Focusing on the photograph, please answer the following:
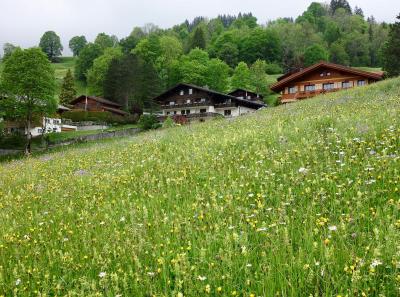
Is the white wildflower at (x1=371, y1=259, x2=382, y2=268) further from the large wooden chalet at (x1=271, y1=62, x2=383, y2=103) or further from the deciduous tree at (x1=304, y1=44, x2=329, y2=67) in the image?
the deciduous tree at (x1=304, y1=44, x2=329, y2=67)

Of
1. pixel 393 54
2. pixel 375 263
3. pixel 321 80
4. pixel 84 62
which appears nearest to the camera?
pixel 375 263

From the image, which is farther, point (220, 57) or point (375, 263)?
point (220, 57)

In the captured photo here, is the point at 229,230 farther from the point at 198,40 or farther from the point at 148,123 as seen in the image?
the point at 198,40

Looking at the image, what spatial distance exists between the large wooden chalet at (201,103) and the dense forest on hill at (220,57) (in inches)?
597

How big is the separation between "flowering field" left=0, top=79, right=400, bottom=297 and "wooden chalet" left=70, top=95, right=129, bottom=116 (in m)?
92.1

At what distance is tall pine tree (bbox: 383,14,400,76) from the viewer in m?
57.8

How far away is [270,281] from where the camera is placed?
4117 millimetres

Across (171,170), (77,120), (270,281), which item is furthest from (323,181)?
(77,120)

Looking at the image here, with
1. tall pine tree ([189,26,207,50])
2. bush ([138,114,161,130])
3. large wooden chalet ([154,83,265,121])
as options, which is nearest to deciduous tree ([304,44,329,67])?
tall pine tree ([189,26,207,50])

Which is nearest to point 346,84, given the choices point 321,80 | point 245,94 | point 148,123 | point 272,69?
point 321,80

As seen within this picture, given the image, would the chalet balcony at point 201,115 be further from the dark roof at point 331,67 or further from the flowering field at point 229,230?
the flowering field at point 229,230

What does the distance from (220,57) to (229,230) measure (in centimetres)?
16527

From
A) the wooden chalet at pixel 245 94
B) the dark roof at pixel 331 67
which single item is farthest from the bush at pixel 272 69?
the dark roof at pixel 331 67

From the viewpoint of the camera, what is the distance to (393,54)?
59094 millimetres
